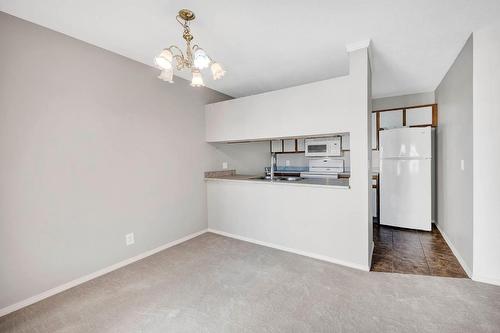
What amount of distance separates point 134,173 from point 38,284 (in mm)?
1284

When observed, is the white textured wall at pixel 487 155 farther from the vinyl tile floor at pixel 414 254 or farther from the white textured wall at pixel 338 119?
the white textured wall at pixel 338 119

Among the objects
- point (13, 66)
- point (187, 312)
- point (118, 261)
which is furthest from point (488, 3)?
point (118, 261)

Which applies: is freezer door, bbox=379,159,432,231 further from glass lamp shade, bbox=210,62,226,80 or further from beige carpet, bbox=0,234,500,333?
glass lamp shade, bbox=210,62,226,80

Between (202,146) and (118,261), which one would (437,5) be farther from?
(118,261)

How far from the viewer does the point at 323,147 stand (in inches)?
183

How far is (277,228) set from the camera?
307cm

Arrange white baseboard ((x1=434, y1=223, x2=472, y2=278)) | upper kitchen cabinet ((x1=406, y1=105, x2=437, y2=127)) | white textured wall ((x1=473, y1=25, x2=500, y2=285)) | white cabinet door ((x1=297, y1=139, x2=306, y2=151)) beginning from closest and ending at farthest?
white textured wall ((x1=473, y1=25, x2=500, y2=285)), white baseboard ((x1=434, y1=223, x2=472, y2=278)), upper kitchen cabinet ((x1=406, y1=105, x2=437, y2=127)), white cabinet door ((x1=297, y1=139, x2=306, y2=151))

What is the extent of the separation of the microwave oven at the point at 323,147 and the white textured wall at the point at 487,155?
2.39 metres

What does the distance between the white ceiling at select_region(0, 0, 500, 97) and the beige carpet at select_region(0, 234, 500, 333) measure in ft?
7.64

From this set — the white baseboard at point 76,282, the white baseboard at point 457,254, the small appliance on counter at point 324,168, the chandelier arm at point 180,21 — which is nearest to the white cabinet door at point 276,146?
the small appliance on counter at point 324,168

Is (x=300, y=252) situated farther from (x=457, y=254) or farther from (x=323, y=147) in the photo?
(x=323, y=147)

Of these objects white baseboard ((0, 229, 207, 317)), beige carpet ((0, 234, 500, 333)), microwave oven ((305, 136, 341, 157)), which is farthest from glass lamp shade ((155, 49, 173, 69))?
microwave oven ((305, 136, 341, 157))

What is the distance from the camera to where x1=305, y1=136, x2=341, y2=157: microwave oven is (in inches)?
178

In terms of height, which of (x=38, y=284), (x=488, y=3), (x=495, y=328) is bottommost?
(x=495, y=328)
